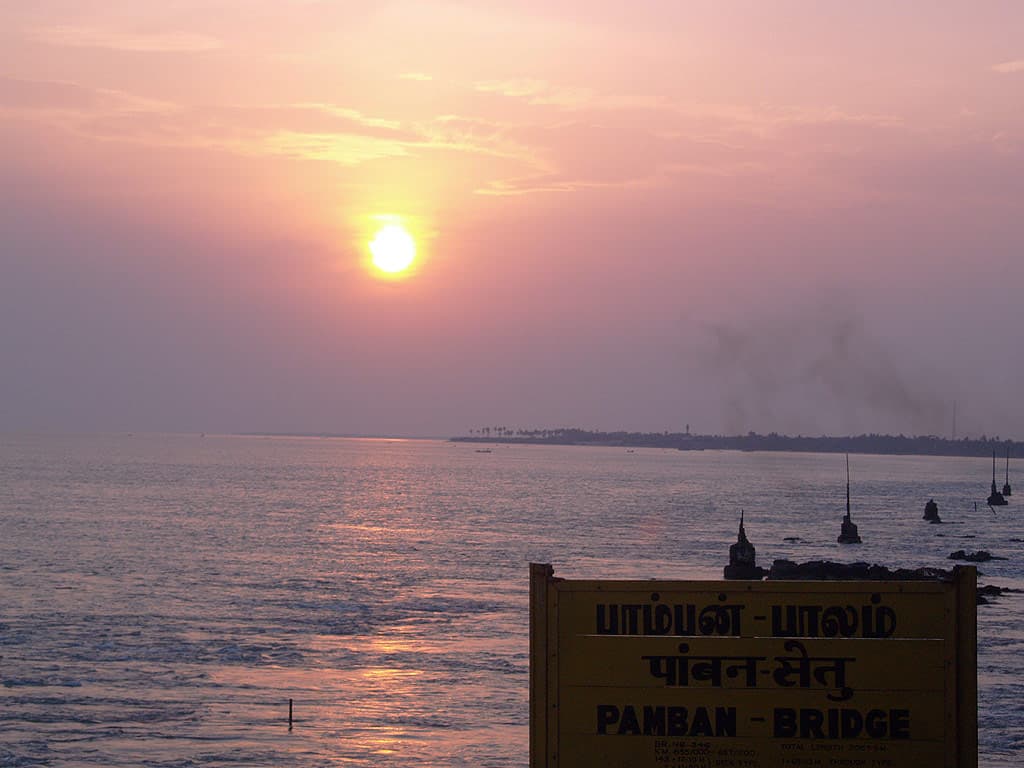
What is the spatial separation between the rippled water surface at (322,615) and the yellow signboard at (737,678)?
1758 cm

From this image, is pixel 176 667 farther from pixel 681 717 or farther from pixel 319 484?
pixel 319 484

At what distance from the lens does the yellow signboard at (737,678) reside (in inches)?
304

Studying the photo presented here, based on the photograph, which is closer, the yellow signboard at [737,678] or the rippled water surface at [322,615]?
the yellow signboard at [737,678]

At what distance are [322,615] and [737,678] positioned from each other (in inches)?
1672

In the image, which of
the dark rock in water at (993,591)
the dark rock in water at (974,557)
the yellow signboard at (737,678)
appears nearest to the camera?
the yellow signboard at (737,678)

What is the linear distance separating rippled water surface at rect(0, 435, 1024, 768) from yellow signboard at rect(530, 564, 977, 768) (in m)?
17.6

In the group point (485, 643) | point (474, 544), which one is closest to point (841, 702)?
point (485, 643)

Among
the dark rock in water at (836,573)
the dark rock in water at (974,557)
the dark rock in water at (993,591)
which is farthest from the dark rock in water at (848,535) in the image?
the dark rock in water at (993,591)

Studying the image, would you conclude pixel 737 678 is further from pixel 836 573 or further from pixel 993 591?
pixel 993 591

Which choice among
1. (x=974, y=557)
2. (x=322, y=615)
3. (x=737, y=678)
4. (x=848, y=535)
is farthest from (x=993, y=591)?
(x=737, y=678)

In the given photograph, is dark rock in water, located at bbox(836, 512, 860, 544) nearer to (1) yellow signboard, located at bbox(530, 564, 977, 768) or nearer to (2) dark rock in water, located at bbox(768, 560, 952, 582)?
(2) dark rock in water, located at bbox(768, 560, 952, 582)

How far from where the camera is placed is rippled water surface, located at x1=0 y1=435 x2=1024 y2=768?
89.0 feet

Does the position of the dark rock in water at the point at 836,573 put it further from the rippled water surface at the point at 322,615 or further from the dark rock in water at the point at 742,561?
the rippled water surface at the point at 322,615

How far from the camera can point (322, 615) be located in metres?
48.8
